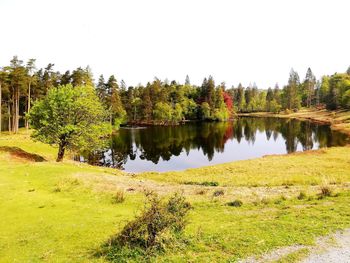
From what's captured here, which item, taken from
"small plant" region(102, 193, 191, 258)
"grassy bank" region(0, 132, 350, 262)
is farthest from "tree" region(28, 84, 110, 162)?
"small plant" region(102, 193, 191, 258)

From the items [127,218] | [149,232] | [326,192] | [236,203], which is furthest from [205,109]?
[149,232]

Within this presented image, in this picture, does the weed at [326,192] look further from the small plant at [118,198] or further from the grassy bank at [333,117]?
the grassy bank at [333,117]

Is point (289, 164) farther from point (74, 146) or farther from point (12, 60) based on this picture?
point (12, 60)

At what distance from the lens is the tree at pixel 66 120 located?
43.9 m

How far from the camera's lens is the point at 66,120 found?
44.7 m

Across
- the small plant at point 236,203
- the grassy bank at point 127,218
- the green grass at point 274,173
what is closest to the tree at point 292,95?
the green grass at point 274,173

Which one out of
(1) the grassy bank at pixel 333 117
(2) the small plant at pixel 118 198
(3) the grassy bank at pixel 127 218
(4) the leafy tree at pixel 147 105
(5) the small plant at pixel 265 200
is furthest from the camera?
(4) the leafy tree at pixel 147 105

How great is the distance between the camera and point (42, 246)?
14.4 meters

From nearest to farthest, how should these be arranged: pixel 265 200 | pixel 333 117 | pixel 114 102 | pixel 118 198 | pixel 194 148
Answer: pixel 265 200, pixel 118 198, pixel 194 148, pixel 114 102, pixel 333 117

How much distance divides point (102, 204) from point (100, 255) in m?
8.24

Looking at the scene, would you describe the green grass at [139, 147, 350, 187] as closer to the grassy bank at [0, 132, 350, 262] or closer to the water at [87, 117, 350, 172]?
the grassy bank at [0, 132, 350, 262]

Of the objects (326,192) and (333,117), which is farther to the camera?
(333,117)

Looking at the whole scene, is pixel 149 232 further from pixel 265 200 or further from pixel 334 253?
pixel 265 200

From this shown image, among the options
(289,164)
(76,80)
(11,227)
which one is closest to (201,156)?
(289,164)
